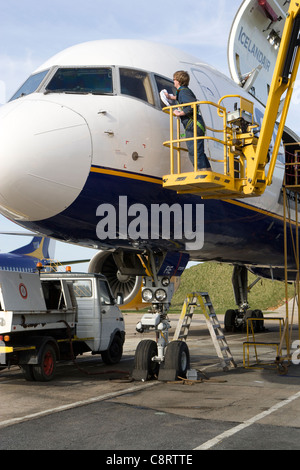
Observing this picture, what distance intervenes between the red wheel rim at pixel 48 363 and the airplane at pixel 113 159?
2.20 meters

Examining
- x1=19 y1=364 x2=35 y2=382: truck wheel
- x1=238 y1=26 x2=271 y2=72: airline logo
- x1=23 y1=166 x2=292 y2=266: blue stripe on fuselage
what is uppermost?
x1=238 y1=26 x2=271 y2=72: airline logo

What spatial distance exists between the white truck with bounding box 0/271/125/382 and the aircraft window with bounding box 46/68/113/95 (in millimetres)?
3533

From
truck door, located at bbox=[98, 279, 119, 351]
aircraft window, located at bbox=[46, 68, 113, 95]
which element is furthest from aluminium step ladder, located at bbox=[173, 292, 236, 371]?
aircraft window, located at bbox=[46, 68, 113, 95]

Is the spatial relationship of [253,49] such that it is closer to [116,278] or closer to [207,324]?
Result: [116,278]

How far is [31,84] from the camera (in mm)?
9242

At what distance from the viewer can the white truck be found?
979 cm

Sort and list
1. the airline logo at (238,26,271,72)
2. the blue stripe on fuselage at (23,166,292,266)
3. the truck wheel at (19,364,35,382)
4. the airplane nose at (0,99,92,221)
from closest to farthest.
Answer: the airplane nose at (0,99,92,221) → the blue stripe on fuselage at (23,166,292,266) → the truck wheel at (19,364,35,382) → the airline logo at (238,26,271,72)

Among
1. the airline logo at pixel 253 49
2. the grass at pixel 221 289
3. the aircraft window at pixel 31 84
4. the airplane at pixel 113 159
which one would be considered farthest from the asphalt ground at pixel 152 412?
the grass at pixel 221 289

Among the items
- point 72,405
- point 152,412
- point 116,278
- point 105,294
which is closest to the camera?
point 152,412

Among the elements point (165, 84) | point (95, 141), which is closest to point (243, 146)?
point (165, 84)

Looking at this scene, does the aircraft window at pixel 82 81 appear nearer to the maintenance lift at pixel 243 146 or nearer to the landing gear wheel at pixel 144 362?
the maintenance lift at pixel 243 146

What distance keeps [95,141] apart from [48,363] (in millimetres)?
4443

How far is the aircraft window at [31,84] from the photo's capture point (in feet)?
29.6

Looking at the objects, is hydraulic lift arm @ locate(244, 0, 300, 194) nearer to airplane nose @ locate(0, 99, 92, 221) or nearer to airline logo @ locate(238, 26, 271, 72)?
airplane nose @ locate(0, 99, 92, 221)
